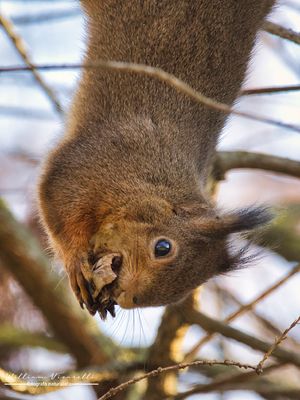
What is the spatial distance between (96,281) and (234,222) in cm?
67

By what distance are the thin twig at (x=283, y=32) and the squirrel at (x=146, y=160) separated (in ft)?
0.94

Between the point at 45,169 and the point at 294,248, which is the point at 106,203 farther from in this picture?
the point at 294,248

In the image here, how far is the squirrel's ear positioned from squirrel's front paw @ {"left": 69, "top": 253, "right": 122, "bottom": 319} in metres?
0.43

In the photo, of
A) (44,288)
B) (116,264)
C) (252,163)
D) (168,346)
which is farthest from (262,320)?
(116,264)

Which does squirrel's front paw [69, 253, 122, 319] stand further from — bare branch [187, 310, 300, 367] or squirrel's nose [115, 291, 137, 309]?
bare branch [187, 310, 300, 367]

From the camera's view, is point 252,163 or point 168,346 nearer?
point 168,346

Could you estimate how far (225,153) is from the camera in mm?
4828

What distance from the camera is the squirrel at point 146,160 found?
386 cm

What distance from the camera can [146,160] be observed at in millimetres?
4207

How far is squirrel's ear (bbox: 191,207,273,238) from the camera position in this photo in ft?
12.1

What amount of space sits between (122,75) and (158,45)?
26cm

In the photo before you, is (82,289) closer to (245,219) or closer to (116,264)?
(116,264)

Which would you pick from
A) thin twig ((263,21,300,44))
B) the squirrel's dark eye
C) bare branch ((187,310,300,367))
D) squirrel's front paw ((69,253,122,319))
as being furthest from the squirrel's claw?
thin twig ((263,21,300,44))

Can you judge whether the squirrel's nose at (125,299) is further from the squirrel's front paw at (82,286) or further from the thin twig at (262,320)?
the thin twig at (262,320)
